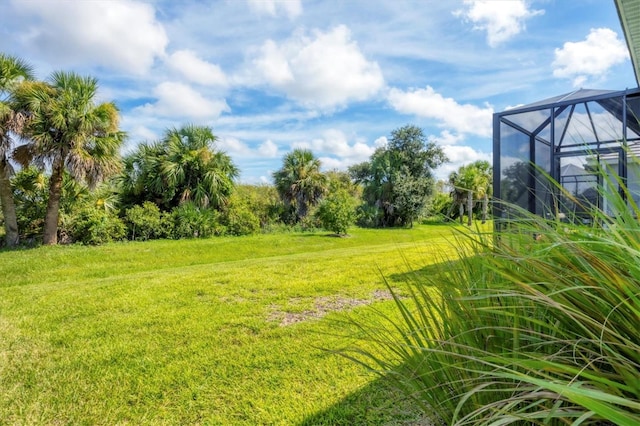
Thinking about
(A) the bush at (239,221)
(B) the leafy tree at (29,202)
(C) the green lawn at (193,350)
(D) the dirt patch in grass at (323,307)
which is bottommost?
(D) the dirt patch in grass at (323,307)

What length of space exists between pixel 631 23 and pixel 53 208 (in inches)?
506

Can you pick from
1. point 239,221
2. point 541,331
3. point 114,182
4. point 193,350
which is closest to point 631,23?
point 541,331

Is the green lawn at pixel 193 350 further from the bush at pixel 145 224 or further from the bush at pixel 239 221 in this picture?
the bush at pixel 239 221

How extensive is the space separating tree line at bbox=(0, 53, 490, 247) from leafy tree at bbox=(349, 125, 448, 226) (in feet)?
0.83

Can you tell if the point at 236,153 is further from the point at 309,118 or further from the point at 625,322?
the point at 625,322

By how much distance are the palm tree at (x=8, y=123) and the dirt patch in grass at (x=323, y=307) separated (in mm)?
9597

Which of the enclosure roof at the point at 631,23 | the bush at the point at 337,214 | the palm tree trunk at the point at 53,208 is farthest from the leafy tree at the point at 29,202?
the enclosure roof at the point at 631,23

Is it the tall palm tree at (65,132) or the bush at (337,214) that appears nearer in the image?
the tall palm tree at (65,132)

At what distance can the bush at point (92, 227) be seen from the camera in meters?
9.71

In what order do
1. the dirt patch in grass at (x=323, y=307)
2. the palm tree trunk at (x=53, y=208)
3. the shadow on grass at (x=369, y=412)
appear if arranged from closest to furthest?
the shadow on grass at (x=369, y=412)
the dirt patch in grass at (x=323, y=307)
the palm tree trunk at (x=53, y=208)

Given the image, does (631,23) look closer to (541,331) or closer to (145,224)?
(541,331)

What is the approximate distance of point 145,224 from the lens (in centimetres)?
1102

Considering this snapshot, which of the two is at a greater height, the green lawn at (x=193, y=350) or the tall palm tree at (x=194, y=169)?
the tall palm tree at (x=194, y=169)

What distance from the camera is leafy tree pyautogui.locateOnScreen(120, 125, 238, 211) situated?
12445 mm
